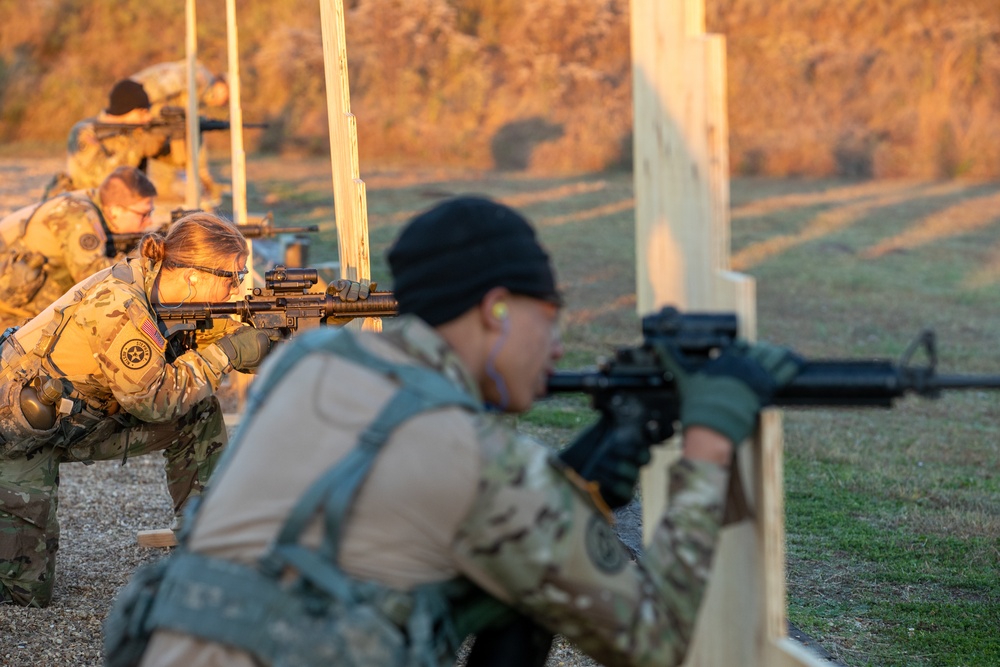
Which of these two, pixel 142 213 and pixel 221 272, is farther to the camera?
pixel 142 213

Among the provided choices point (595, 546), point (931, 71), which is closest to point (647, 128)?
point (595, 546)

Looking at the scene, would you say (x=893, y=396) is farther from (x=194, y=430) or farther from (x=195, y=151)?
(x=195, y=151)

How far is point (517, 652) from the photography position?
2.31 metres

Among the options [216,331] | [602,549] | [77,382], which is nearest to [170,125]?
[216,331]

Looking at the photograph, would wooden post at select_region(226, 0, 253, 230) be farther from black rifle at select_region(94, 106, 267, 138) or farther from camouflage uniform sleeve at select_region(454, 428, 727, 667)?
camouflage uniform sleeve at select_region(454, 428, 727, 667)

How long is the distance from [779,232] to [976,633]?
10.7 meters

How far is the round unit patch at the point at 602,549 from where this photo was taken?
2.07 metres

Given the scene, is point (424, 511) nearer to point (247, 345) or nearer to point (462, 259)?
point (462, 259)

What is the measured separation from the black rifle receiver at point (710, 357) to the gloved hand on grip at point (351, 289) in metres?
2.61

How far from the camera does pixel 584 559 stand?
6.71ft

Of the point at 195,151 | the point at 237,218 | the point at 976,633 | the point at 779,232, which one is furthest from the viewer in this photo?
→ the point at 779,232

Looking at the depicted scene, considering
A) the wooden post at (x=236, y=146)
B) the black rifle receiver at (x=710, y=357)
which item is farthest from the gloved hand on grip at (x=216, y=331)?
the black rifle receiver at (x=710, y=357)

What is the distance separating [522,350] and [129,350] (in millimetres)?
2811

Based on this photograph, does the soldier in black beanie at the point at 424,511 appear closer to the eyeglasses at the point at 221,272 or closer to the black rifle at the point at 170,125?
the eyeglasses at the point at 221,272
